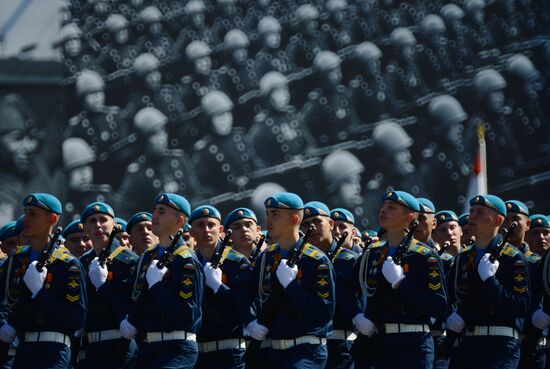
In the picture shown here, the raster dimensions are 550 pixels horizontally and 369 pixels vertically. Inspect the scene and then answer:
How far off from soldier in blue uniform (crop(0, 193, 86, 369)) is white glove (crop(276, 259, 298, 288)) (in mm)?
1374

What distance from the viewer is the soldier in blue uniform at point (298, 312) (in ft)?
25.6

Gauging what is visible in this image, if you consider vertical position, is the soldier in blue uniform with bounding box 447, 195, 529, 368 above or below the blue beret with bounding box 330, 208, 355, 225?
below

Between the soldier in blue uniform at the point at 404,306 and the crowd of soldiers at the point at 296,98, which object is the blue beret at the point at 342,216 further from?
the crowd of soldiers at the point at 296,98

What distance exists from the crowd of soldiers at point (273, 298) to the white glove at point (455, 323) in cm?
2

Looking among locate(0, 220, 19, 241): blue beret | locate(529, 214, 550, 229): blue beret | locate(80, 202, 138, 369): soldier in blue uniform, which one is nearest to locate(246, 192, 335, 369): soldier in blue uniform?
locate(80, 202, 138, 369): soldier in blue uniform

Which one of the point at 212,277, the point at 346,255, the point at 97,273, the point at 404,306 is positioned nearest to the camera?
the point at 404,306

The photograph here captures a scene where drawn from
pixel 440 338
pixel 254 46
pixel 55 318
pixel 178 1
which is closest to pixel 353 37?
pixel 254 46

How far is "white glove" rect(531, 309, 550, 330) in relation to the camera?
349 inches

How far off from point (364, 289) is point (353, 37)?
10387 mm

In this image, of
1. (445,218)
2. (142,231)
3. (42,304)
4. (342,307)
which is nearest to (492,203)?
(342,307)

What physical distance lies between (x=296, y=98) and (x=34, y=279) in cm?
1054

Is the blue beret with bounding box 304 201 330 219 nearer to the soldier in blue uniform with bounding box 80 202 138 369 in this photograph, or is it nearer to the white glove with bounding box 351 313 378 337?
the soldier in blue uniform with bounding box 80 202 138 369

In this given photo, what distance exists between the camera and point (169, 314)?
302 inches

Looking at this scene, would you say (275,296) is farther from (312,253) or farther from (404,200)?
(404,200)
